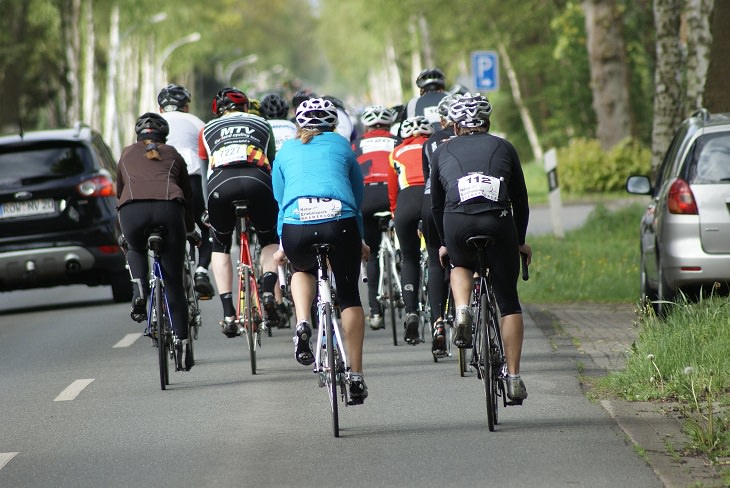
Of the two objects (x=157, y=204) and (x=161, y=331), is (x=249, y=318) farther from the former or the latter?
(x=157, y=204)

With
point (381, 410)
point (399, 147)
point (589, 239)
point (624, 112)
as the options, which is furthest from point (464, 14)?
point (381, 410)

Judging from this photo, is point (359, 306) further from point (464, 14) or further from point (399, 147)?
point (464, 14)

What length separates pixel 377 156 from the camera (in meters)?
13.6

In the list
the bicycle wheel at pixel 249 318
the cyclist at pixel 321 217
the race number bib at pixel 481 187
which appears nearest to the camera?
the race number bib at pixel 481 187

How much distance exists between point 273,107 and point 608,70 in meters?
23.2

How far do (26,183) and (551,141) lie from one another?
113 feet

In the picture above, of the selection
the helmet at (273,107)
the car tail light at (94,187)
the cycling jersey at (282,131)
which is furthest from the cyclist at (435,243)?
the car tail light at (94,187)

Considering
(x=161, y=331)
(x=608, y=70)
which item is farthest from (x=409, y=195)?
(x=608, y=70)

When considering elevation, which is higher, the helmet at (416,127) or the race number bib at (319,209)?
the helmet at (416,127)

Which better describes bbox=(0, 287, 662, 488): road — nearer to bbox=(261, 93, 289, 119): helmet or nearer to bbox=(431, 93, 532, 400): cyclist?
bbox=(431, 93, 532, 400): cyclist

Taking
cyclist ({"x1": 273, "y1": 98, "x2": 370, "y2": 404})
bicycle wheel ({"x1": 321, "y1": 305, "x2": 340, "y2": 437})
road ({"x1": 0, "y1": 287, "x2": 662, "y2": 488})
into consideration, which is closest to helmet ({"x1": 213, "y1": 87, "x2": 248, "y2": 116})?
road ({"x1": 0, "y1": 287, "x2": 662, "y2": 488})

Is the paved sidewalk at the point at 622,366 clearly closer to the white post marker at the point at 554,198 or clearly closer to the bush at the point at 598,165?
the white post marker at the point at 554,198

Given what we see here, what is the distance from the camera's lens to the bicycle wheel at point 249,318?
1126 cm

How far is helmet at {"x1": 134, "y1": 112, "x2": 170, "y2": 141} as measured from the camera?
10.8 metres
